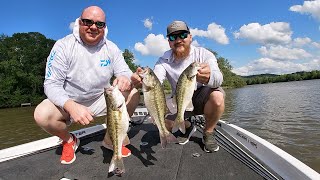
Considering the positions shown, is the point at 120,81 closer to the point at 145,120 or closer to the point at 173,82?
the point at 173,82

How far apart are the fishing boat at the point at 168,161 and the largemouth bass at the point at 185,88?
58cm

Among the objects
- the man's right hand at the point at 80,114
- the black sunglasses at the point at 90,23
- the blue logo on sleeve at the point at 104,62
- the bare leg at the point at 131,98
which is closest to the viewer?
the man's right hand at the point at 80,114

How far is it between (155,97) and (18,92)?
5646 cm

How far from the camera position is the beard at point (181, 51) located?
4.88 meters

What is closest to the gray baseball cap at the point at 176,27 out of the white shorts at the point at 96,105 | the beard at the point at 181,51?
the beard at the point at 181,51

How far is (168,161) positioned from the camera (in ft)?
13.8

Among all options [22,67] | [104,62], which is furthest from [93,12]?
[22,67]

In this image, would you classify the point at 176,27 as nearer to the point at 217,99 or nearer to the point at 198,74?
the point at 198,74

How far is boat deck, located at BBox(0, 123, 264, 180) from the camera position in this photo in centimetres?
373

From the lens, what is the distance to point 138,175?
3760 millimetres

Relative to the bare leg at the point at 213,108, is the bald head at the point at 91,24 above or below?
above

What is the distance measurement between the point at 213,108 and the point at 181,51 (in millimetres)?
1056

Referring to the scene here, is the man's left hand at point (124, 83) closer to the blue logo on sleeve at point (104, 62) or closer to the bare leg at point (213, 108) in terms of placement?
the blue logo on sleeve at point (104, 62)

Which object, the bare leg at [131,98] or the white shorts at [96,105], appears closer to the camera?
the bare leg at [131,98]
